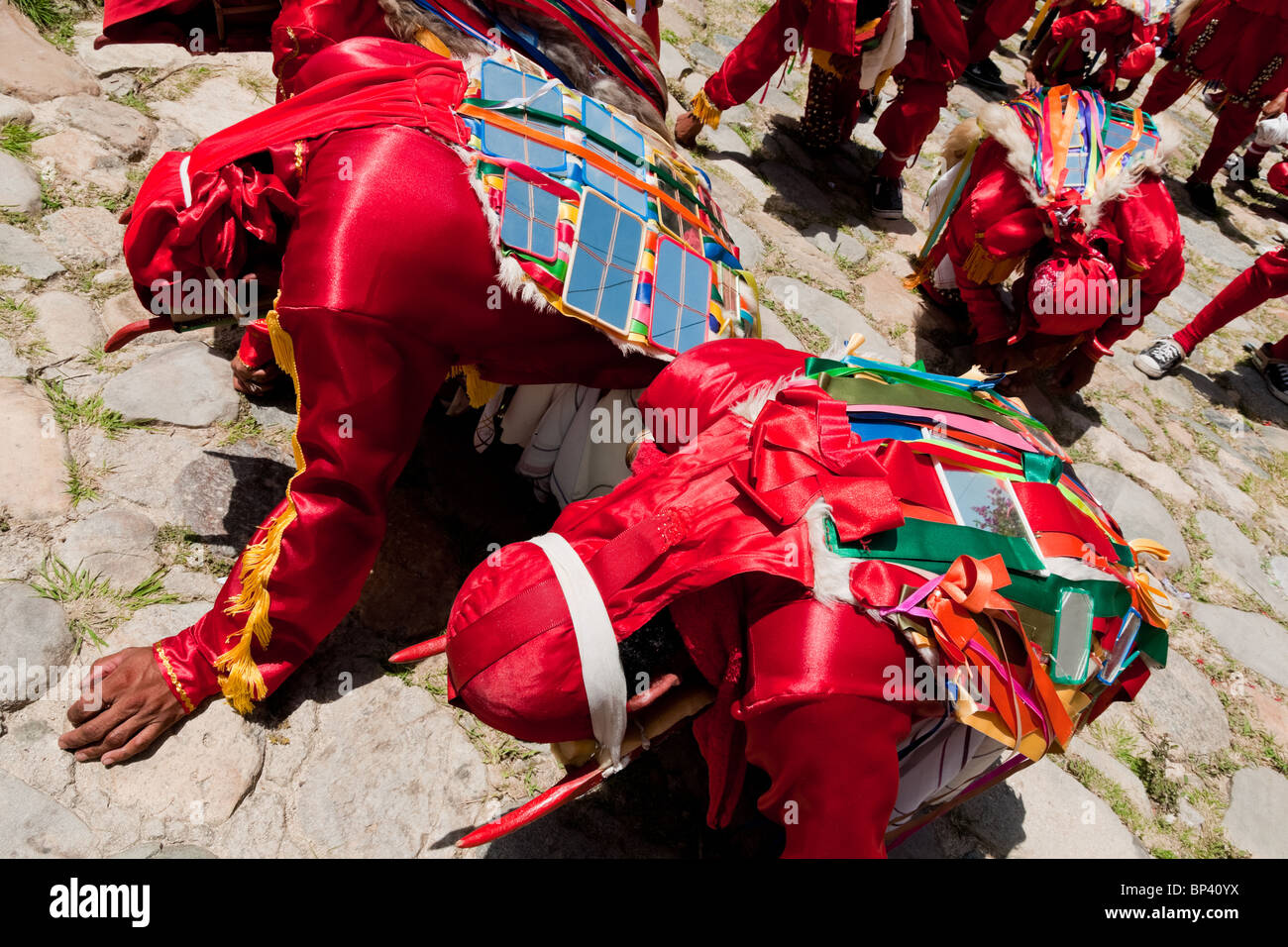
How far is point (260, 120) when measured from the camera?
Answer: 6.38 feet

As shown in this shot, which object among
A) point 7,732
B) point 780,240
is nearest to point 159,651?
point 7,732

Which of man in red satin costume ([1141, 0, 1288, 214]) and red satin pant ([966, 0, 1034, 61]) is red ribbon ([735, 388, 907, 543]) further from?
man in red satin costume ([1141, 0, 1288, 214])

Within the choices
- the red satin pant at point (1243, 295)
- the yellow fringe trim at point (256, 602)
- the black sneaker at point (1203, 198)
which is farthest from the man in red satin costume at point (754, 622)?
the black sneaker at point (1203, 198)

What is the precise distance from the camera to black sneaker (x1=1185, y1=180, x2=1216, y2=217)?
6137 mm

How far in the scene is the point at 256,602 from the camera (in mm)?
1878

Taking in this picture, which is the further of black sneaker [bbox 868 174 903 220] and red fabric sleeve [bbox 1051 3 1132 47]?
red fabric sleeve [bbox 1051 3 1132 47]

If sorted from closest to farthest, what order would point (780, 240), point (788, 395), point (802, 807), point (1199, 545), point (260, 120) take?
point (802, 807)
point (788, 395)
point (260, 120)
point (1199, 545)
point (780, 240)

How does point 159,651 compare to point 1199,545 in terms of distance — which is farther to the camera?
point 1199,545

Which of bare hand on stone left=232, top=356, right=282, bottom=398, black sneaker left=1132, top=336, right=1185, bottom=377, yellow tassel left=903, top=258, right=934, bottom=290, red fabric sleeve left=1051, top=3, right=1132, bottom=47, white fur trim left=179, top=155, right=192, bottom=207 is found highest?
red fabric sleeve left=1051, top=3, right=1132, bottom=47

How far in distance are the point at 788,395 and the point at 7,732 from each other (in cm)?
188

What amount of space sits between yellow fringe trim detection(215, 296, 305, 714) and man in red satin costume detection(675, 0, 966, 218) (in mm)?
3046

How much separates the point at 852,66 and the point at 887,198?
0.70 metres

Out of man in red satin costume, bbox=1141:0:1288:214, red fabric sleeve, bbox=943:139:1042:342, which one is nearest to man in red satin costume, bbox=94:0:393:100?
red fabric sleeve, bbox=943:139:1042:342
